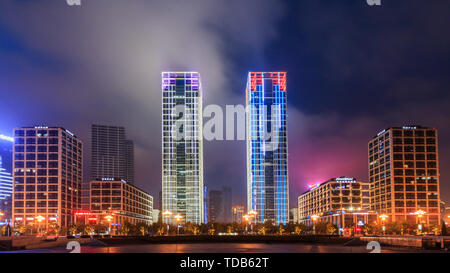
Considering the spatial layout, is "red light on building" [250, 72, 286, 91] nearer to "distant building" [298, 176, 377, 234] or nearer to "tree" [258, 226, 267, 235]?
"distant building" [298, 176, 377, 234]

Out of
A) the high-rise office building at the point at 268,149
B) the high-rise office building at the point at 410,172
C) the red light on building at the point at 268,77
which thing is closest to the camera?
the high-rise office building at the point at 410,172

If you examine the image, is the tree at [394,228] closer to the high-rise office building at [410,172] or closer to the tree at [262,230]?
the high-rise office building at [410,172]

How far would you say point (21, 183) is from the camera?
14175 cm

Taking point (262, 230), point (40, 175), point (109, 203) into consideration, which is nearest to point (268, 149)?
point (109, 203)

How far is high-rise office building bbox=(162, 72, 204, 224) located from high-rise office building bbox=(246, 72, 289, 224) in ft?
78.2

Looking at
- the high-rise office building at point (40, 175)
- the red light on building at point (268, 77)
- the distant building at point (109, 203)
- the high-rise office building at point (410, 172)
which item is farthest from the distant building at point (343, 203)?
the high-rise office building at point (40, 175)

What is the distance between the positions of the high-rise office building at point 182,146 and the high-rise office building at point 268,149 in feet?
78.2

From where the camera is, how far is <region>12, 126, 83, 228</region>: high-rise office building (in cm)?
13950

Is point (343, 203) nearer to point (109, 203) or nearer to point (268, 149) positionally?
point (268, 149)

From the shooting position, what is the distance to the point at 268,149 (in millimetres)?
189375

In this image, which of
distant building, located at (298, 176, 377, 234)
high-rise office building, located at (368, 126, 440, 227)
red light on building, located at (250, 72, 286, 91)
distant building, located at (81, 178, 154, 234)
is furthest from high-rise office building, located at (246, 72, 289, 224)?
distant building, located at (81, 178, 154, 234)

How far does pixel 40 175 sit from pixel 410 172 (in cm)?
12293

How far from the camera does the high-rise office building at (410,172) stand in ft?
479

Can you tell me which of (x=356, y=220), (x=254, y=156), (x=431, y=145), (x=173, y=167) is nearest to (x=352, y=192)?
(x=356, y=220)
